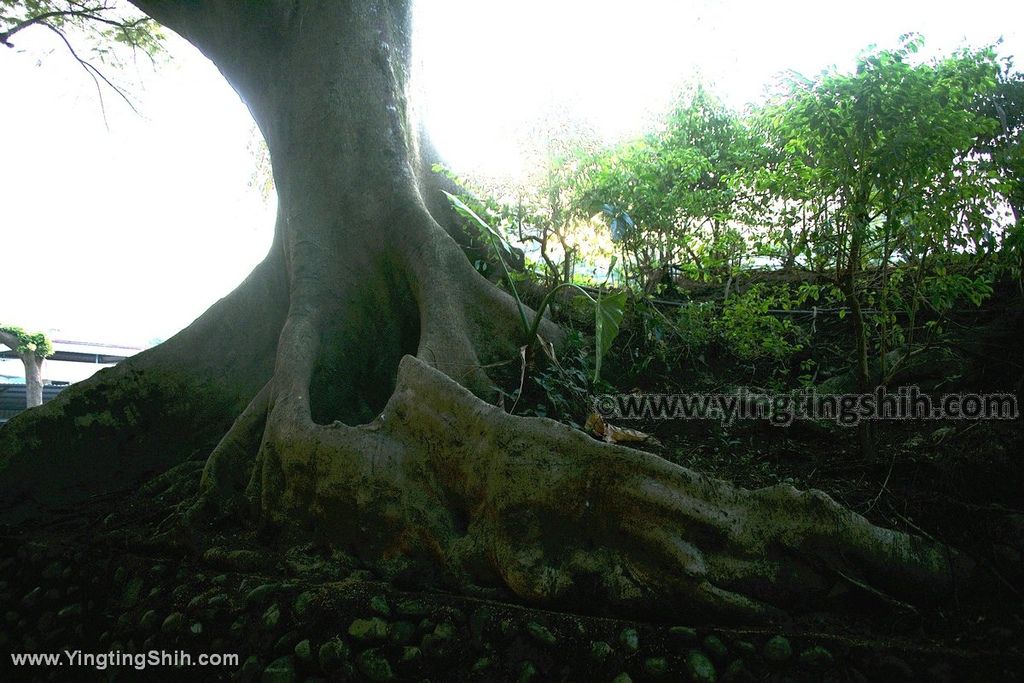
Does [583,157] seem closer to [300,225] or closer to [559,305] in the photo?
[559,305]

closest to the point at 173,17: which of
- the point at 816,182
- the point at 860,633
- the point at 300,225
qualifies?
the point at 300,225

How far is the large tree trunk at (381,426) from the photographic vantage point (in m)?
1.58

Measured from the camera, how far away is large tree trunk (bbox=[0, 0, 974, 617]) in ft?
5.17

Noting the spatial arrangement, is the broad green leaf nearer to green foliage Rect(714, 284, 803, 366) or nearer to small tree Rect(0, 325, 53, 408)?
green foliage Rect(714, 284, 803, 366)

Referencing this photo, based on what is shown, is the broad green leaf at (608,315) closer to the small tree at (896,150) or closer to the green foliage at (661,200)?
the green foliage at (661,200)

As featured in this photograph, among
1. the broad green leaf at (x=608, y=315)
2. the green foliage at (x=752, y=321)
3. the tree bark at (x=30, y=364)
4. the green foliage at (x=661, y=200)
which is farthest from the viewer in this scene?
the tree bark at (x=30, y=364)

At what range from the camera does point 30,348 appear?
215 inches

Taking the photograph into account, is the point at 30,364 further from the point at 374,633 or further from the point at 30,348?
the point at 374,633

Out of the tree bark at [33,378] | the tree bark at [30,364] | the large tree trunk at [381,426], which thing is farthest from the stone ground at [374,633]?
the tree bark at [30,364]

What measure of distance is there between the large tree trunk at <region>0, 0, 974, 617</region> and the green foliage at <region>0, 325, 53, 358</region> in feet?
9.60

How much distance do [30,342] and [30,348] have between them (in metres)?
0.07

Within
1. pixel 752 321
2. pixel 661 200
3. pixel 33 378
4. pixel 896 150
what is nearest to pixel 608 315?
pixel 752 321

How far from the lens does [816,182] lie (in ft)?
7.11

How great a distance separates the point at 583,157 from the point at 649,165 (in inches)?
14.8
